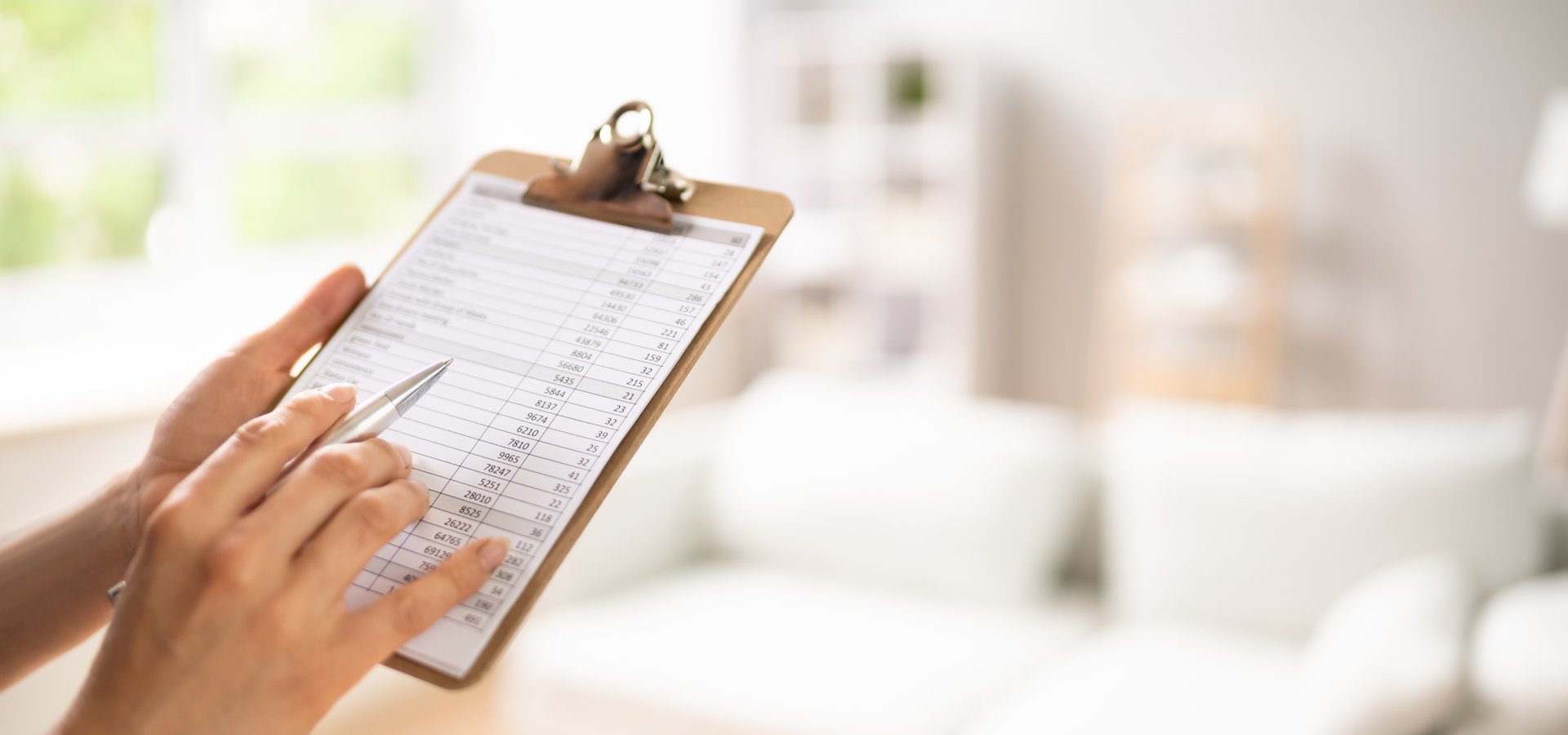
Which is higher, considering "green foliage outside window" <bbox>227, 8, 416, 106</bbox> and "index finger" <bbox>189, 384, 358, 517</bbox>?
"green foliage outside window" <bbox>227, 8, 416, 106</bbox>

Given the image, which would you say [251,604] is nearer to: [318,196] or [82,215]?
[82,215]

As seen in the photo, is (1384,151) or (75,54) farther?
(1384,151)

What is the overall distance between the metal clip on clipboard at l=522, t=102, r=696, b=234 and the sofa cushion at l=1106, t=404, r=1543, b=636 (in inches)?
61.1

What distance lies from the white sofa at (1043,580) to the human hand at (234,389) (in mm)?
1192

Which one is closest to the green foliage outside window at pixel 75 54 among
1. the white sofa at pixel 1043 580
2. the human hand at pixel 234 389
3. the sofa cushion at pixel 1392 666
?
the white sofa at pixel 1043 580

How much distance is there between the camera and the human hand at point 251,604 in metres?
0.52

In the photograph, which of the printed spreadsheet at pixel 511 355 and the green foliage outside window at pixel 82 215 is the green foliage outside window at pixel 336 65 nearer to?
the green foliage outside window at pixel 82 215

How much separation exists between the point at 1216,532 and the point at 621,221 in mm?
1578

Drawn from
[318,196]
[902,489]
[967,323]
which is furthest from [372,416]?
[967,323]

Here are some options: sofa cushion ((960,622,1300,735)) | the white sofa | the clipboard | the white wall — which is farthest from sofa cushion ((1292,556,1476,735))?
the white wall

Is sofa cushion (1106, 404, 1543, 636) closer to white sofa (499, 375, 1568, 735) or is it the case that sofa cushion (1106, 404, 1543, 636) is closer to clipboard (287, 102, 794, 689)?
white sofa (499, 375, 1568, 735)

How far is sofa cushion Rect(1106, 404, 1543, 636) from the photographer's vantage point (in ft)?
6.11

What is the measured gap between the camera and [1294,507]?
1972 millimetres

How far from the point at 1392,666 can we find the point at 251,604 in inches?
A: 53.6
